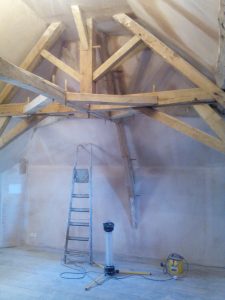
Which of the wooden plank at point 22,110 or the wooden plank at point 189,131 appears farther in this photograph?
the wooden plank at point 22,110

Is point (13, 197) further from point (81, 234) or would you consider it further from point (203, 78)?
point (203, 78)

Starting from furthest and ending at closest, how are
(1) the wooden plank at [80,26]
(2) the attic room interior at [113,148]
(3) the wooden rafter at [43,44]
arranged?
(3) the wooden rafter at [43,44] → (1) the wooden plank at [80,26] → (2) the attic room interior at [113,148]

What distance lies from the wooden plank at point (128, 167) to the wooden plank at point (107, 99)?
129 cm

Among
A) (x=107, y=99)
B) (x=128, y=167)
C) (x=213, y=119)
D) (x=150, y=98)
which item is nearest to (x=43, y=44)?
(x=107, y=99)

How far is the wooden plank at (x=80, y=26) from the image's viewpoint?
3336 mm

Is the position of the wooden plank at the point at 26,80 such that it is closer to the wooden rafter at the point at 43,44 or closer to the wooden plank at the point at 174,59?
the wooden rafter at the point at 43,44

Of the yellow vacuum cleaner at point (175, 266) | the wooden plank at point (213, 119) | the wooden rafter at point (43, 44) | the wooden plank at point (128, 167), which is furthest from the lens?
the wooden plank at point (128, 167)

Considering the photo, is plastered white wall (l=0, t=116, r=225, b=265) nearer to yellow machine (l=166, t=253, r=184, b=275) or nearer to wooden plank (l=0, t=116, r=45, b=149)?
yellow machine (l=166, t=253, r=184, b=275)

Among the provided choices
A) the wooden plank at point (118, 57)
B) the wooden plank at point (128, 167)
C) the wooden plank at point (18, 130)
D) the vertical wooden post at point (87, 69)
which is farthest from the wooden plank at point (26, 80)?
the wooden plank at point (128, 167)

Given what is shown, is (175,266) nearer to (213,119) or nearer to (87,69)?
(213,119)

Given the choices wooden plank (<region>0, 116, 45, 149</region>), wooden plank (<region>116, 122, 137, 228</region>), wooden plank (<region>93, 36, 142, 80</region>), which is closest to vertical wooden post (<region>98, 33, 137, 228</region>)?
wooden plank (<region>116, 122, 137, 228</region>)

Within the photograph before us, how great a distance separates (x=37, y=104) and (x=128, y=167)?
2176 mm

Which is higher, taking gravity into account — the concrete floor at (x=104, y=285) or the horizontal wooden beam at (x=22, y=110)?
the horizontal wooden beam at (x=22, y=110)

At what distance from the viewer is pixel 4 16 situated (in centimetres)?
314
